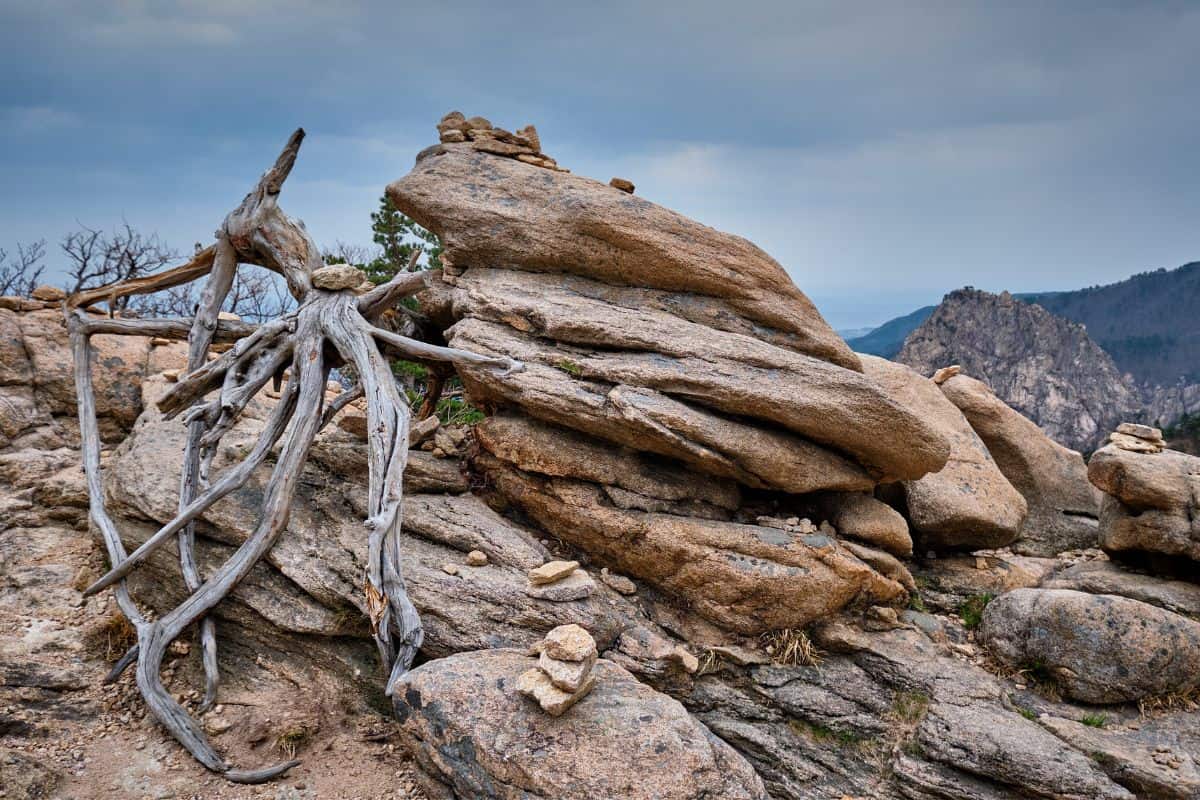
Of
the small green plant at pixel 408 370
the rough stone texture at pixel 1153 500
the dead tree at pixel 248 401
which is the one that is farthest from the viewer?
the small green plant at pixel 408 370

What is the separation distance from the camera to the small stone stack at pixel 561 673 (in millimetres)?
6668

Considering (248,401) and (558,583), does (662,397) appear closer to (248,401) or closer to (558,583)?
(558,583)

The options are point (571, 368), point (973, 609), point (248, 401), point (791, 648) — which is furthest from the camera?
point (248, 401)

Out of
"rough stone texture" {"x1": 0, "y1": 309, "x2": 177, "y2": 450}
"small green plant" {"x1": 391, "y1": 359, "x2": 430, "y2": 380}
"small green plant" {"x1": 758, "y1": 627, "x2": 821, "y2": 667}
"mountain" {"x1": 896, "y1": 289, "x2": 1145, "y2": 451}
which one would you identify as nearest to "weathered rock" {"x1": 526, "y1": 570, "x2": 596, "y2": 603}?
"small green plant" {"x1": 758, "y1": 627, "x2": 821, "y2": 667}

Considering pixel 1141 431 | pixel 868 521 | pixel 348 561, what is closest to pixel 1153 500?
pixel 1141 431

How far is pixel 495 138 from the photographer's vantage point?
1295cm

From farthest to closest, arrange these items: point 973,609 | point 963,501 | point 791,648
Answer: point 963,501 < point 973,609 < point 791,648

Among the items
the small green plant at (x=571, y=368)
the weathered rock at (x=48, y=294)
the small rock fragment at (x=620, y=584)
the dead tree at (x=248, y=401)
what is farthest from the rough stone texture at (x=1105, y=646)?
the weathered rock at (x=48, y=294)

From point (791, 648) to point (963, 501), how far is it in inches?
185

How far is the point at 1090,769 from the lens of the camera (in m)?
7.59

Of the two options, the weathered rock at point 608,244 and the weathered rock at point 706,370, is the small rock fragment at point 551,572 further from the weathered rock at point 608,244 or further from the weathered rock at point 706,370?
the weathered rock at point 608,244

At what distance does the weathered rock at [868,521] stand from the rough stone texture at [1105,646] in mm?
1921

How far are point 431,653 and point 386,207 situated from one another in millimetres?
23715

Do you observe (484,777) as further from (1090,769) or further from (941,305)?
(941,305)
